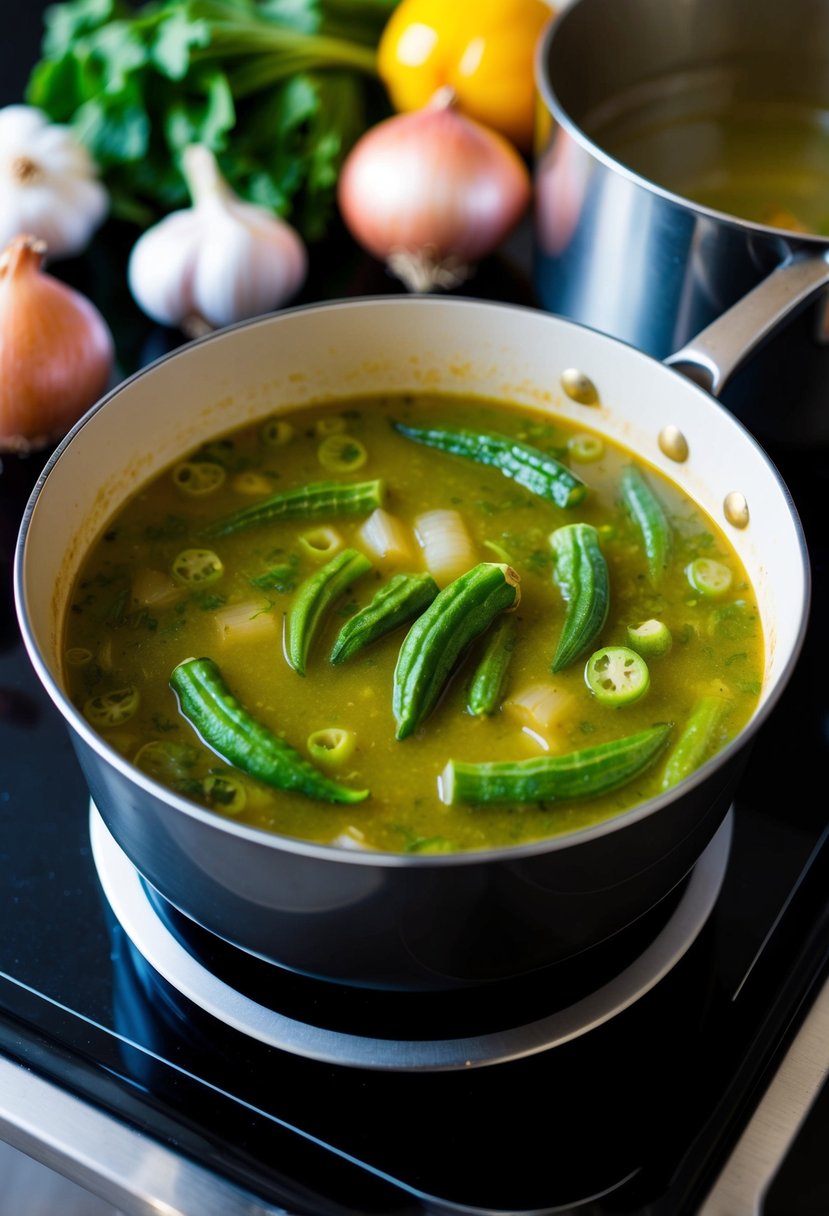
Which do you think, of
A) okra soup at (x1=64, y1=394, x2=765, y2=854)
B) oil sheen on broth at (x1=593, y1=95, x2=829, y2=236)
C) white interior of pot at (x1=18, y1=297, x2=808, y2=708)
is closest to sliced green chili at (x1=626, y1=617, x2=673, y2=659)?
okra soup at (x1=64, y1=394, x2=765, y2=854)

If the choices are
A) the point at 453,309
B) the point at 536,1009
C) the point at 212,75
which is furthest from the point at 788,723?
the point at 212,75

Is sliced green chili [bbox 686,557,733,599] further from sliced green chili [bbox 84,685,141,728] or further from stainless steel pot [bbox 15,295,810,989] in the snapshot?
sliced green chili [bbox 84,685,141,728]

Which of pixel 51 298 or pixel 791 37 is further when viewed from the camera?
pixel 791 37

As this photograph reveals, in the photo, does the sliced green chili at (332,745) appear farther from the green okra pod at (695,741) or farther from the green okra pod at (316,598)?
the green okra pod at (695,741)

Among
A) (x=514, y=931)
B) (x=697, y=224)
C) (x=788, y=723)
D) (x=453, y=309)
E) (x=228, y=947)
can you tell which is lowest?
(x=228, y=947)

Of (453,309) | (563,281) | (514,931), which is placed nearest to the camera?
(514,931)

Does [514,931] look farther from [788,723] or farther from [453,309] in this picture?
[453,309]

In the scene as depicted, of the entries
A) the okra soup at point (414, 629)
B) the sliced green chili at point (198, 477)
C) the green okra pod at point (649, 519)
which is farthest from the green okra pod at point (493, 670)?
the sliced green chili at point (198, 477)

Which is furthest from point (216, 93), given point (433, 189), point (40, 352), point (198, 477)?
point (198, 477)
